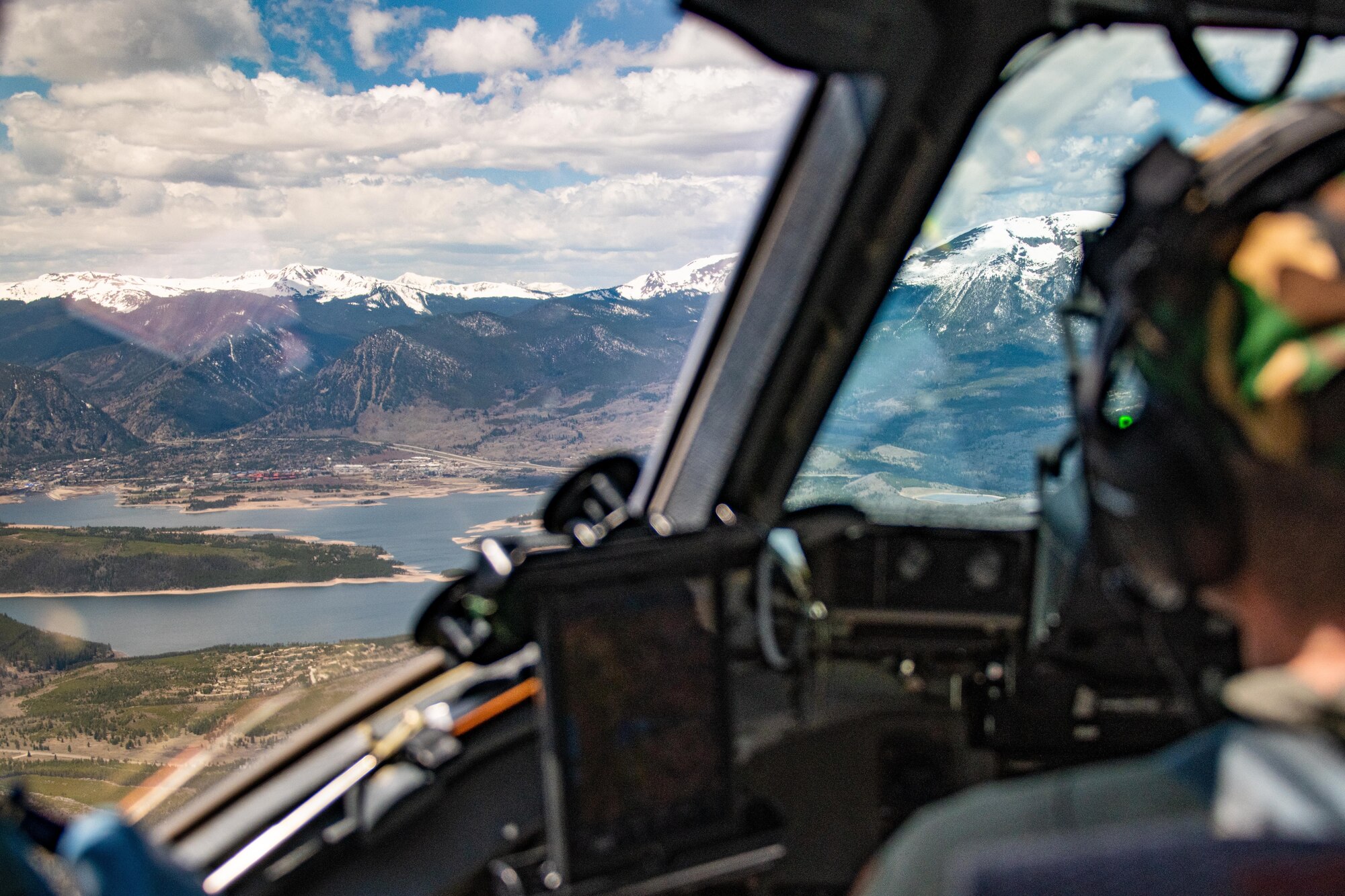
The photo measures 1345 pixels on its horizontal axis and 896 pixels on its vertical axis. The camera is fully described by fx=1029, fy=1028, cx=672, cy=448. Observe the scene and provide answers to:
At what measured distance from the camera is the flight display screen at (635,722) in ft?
5.33

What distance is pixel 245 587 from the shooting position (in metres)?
2.46

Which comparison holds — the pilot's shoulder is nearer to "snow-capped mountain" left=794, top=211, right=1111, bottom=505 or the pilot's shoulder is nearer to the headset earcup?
the headset earcup

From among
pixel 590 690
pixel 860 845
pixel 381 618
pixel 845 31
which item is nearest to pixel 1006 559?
pixel 860 845

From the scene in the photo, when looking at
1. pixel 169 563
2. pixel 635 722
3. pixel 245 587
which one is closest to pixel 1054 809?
pixel 635 722

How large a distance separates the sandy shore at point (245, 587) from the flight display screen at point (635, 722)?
1.49 feet

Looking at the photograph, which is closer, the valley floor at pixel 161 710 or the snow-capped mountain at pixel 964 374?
the valley floor at pixel 161 710

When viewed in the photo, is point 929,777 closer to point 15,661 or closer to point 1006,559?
point 1006,559

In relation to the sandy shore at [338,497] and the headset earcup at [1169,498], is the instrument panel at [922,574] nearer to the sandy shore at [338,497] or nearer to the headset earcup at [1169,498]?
the sandy shore at [338,497]

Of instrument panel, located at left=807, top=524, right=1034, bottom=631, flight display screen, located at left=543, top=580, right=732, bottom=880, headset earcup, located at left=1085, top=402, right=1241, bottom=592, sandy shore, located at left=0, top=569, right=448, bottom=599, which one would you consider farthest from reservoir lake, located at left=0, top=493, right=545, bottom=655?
headset earcup, located at left=1085, top=402, right=1241, bottom=592

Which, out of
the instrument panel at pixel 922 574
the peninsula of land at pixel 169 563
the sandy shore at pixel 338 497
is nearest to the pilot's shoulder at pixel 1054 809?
the instrument panel at pixel 922 574

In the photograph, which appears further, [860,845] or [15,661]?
[860,845]

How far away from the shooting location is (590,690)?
1655mm

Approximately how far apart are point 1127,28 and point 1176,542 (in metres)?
1.24

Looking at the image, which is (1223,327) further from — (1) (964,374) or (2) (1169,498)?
(1) (964,374)
